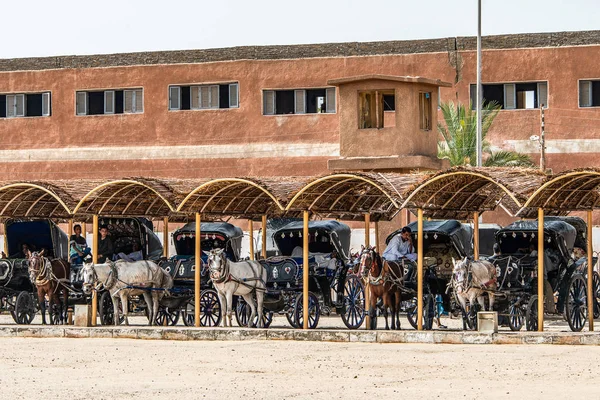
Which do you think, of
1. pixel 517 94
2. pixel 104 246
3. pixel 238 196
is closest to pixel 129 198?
pixel 104 246

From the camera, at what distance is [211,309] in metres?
30.2

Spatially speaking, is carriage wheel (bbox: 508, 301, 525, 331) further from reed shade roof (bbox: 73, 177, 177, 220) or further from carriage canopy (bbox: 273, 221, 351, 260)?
reed shade roof (bbox: 73, 177, 177, 220)

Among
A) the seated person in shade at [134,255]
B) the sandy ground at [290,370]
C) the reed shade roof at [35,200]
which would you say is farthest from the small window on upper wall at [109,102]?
the sandy ground at [290,370]

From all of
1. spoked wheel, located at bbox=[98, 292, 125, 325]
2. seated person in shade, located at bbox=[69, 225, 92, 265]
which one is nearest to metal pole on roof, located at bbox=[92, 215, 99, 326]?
spoked wheel, located at bbox=[98, 292, 125, 325]

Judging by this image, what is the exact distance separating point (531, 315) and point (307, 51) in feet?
90.1

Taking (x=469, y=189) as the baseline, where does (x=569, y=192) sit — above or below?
below

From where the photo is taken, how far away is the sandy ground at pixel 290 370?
17859 mm

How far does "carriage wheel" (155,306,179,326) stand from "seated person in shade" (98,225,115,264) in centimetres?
161

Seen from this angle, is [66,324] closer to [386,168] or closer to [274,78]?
[386,168]

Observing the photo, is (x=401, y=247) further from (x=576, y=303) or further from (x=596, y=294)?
(x=596, y=294)

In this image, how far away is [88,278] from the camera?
29.0 m

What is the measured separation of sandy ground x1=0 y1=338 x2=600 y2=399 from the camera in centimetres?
1786

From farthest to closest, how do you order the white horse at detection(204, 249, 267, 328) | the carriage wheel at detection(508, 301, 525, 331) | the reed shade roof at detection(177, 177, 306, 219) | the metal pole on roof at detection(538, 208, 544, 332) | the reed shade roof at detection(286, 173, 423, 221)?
the white horse at detection(204, 249, 267, 328), the reed shade roof at detection(177, 177, 306, 219), the carriage wheel at detection(508, 301, 525, 331), the reed shade roof at detection(286, 173, 423, 221), the metal pole on roof at detection(538, 208, 544, 332)

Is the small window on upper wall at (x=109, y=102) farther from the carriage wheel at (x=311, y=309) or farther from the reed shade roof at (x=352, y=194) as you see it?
the carriage wheel at (x=311, y=309)
